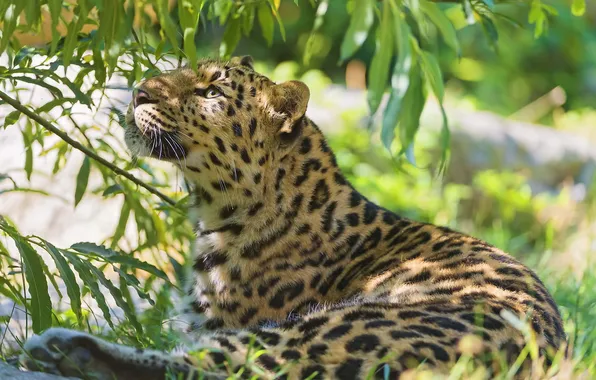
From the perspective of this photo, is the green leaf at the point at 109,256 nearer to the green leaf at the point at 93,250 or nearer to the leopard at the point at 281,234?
the green leaf at the point at 93,250

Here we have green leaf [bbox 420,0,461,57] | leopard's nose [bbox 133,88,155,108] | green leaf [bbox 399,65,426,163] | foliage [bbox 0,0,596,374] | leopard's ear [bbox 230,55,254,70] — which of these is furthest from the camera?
leopard's ear [bbox 230,55,254,70]

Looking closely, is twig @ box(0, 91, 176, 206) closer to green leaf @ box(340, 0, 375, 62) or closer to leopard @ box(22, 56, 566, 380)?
leopard @ box(22, 56, 566, 380)

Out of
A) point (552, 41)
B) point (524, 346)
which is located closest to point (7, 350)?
point (524, 346)

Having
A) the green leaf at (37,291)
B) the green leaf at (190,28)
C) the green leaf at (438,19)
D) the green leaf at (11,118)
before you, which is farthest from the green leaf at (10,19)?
the green leaf at (438,19)

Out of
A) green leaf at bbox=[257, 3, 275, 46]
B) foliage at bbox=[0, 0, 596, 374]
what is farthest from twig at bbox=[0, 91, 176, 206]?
green leaf at bbox=[257, 3, 275, 46]

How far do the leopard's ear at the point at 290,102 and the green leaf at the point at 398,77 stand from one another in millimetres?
1145

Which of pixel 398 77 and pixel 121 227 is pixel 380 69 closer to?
pixel 398 77

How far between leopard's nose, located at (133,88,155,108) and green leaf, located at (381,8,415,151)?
4.80 ft

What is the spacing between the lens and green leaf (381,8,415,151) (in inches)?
133

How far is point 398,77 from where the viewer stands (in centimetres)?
353

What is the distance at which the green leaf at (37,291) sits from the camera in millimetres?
3920

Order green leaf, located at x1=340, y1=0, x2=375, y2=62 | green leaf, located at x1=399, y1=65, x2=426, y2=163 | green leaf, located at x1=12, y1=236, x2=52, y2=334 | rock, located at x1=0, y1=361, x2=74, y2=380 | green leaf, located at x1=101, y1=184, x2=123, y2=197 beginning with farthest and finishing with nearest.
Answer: green leaf, located at x1=101, y1=184, x2=123, y2=197, green leaf, located at x1=12, y1=236, x2=52, y2=334, green leaf, located at x1=399, y1=65, x2=426, y2=163, rock, located at x1=0, y1=361, x2=74, y2=380, green leaf, located at x1=340, y1=0, x2=375, y2=62

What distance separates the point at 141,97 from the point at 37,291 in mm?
1152

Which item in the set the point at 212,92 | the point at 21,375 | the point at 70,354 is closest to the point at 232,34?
the point at 212,92
